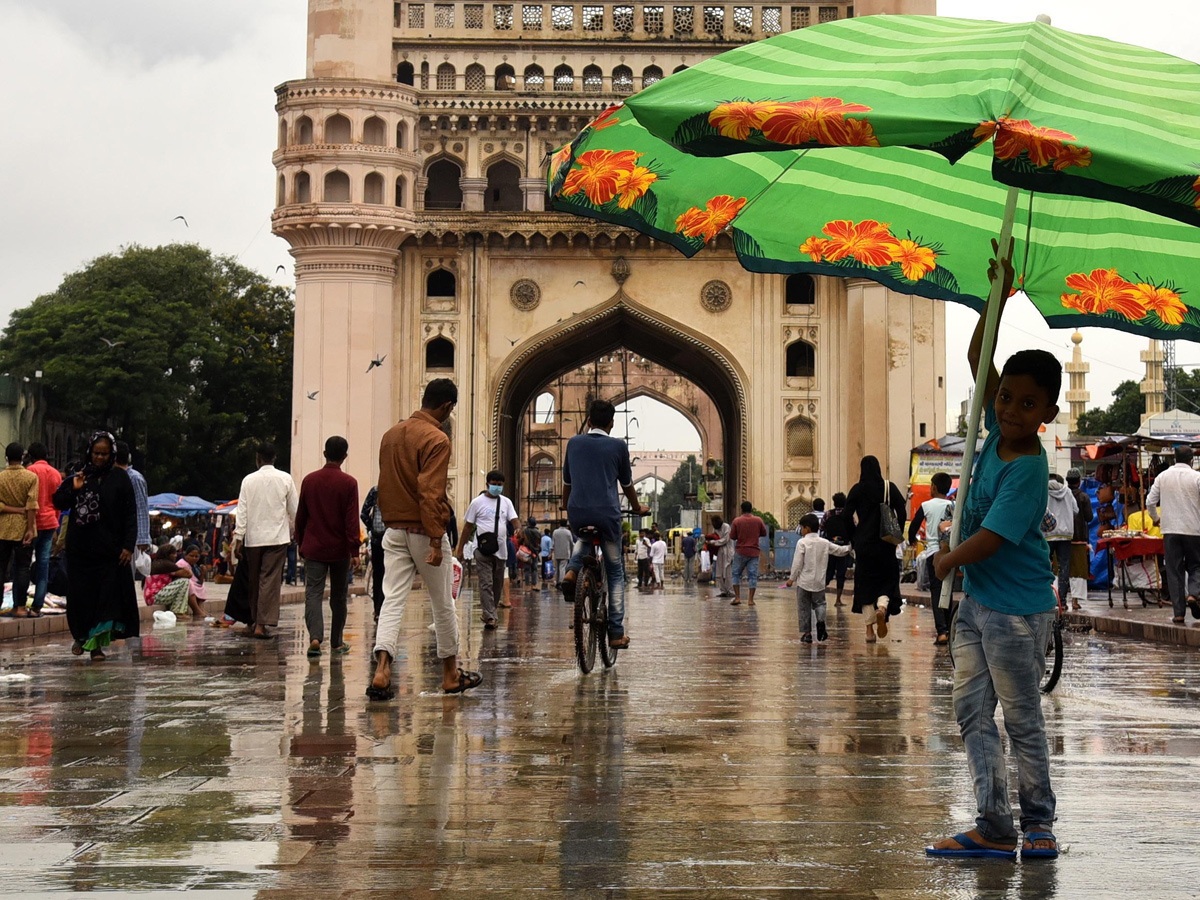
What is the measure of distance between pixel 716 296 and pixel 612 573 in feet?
88.6

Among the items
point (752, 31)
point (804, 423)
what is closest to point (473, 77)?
point (752, 31)

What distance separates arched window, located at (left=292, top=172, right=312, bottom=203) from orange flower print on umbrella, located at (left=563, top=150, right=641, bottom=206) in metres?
29.2

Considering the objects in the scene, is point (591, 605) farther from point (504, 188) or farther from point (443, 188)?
point (504, 188)

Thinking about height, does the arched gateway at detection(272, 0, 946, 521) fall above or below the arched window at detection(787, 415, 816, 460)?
above

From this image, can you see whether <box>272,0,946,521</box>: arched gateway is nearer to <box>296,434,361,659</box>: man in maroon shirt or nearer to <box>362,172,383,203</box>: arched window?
<box>362,172,383,203</box>: arched window

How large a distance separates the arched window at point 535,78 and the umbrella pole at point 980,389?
33.3 metres

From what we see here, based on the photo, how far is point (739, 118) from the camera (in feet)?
12.8

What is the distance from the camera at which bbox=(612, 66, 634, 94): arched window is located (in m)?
37.1

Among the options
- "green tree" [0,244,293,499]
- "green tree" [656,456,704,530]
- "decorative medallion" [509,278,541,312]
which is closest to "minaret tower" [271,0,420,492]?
"decorative medallion" [509,278,541,312]

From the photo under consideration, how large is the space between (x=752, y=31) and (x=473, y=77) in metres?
6.90

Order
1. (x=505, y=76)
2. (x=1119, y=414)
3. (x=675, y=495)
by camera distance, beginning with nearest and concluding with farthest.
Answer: (x=505, y=76)
(x=1119, y=414)
(x=675, y=495)

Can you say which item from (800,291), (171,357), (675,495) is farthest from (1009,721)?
(675,495)

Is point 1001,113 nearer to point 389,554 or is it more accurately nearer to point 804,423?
point 389,554

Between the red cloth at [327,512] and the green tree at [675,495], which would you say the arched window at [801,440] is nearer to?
Answer: the red cloth at [327,512]
